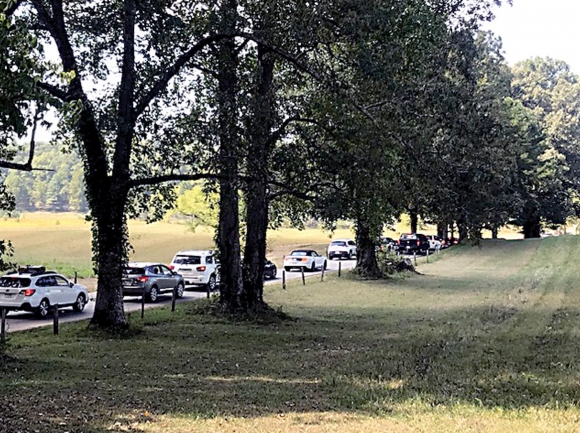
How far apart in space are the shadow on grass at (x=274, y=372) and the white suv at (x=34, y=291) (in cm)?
589

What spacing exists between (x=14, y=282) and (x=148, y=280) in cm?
597

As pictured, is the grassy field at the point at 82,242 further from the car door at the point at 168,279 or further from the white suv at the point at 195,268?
the car door at the point at 168,279

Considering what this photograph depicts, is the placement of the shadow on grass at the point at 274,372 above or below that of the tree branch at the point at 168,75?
below

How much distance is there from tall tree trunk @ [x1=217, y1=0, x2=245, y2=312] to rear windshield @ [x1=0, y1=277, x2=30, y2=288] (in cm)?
654

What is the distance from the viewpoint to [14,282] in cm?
2392

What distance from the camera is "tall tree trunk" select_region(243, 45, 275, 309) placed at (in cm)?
1692

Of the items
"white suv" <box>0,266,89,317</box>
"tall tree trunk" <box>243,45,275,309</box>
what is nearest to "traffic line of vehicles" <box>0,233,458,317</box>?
"white suv" <box>0,266,89,317</box>

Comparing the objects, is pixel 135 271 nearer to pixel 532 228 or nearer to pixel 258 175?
pixel 258 175

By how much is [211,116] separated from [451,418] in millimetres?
10442

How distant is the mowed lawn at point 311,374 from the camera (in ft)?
27.3

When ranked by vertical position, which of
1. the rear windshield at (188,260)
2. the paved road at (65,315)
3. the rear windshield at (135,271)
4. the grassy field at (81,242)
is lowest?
the paved road at (65,315)

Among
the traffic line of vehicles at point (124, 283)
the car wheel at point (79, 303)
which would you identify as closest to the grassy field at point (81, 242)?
the traffic line of vehicles at point (124, 283)

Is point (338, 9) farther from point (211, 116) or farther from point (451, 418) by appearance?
point (451, 418)

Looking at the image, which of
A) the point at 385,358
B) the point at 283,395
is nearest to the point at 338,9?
the point at 385,358
